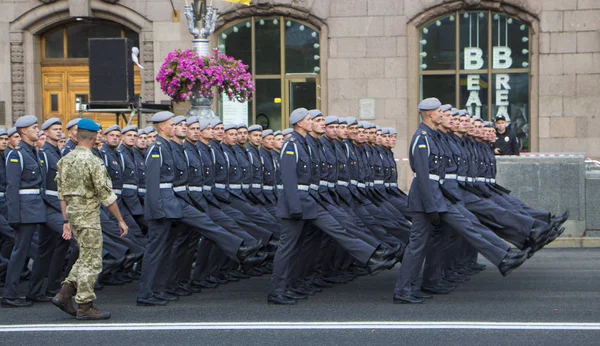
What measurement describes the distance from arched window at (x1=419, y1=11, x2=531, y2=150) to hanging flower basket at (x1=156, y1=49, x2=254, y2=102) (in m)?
7.29

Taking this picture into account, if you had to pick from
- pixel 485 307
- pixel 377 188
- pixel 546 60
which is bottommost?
pixel 485 307

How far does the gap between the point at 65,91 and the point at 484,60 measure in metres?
8.97

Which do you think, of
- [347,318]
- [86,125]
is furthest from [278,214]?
[86,125]

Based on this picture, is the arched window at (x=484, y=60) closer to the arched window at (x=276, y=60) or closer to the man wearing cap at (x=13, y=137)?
the arched window at (x=276, y=60)

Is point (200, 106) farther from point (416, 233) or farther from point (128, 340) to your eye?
point (128, 340)

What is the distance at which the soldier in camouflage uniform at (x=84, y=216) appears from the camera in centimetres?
1055

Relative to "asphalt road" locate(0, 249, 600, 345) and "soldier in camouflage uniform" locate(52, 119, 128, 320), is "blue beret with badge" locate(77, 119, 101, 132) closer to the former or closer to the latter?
"soldier in camouflage uniform" locate(52, 119, 128, 320)

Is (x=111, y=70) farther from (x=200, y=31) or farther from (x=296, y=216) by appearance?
(x=296, y=216)

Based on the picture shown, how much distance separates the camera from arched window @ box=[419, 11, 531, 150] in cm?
2412

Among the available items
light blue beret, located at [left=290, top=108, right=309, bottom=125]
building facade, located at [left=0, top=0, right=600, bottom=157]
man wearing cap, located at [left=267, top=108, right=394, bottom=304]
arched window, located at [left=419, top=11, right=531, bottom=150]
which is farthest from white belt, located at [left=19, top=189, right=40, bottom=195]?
arched window, located at [left=419, top=11, right=531, bottom=150]

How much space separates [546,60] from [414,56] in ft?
8.64

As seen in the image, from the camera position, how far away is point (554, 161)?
1772 centimetres

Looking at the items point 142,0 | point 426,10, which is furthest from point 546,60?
point 142,0

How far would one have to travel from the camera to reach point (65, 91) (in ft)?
85.1
